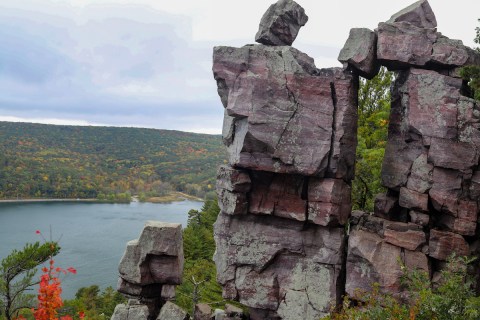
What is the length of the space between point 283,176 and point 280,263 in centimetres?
269

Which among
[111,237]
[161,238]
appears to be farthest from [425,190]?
[111,237]

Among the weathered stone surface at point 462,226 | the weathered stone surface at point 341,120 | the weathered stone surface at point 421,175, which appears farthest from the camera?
the weathered stone surface at point 341,120

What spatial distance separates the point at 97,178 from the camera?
4660 inches

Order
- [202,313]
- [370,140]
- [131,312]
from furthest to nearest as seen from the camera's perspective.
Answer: [370,140] → [202,313] → [131,312]

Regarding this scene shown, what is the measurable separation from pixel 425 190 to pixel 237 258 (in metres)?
5.83

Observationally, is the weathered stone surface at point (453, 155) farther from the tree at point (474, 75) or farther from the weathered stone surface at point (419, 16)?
the weathered stone surface at point (419, 16)

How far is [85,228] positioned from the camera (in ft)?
240

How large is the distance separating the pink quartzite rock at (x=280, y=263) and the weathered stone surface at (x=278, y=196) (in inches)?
16.5

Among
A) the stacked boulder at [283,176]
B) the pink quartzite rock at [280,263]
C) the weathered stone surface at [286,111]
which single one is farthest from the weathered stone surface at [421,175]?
A: the pink quartzite rock at [280,263]

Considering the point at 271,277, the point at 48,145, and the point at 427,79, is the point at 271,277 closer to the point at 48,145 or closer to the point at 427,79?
the point at 427,79

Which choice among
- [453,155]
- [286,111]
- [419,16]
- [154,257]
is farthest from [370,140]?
[154,257]

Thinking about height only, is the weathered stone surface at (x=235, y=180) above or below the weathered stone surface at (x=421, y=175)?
below

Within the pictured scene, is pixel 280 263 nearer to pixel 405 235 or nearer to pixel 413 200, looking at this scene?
pixel 405 235

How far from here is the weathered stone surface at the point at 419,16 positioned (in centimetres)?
1179
